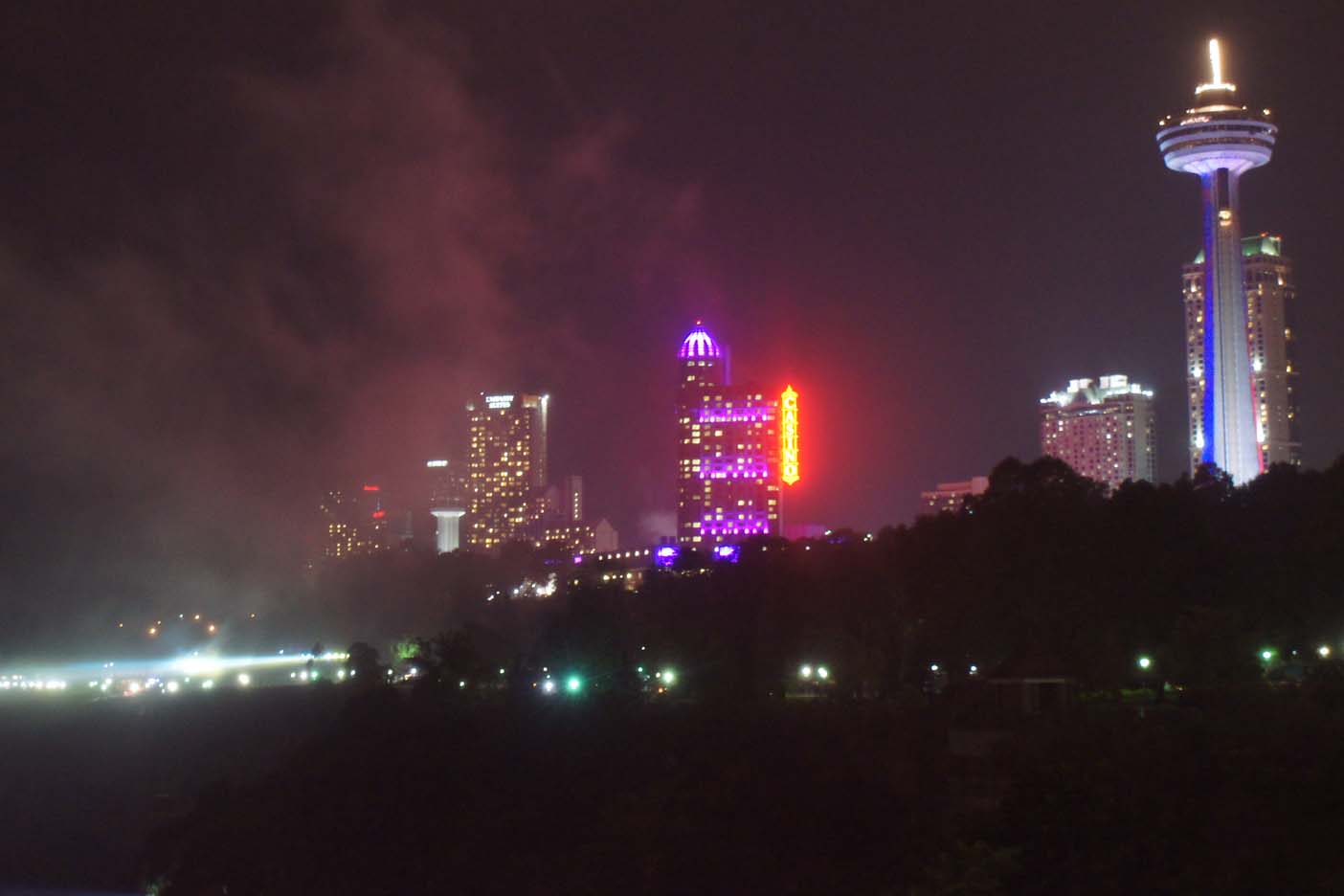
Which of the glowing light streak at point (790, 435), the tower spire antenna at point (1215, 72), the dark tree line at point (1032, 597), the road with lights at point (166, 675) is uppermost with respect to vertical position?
the tower spire antenna at point (1215, 72)

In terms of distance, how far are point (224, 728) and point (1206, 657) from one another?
32097 millimetres

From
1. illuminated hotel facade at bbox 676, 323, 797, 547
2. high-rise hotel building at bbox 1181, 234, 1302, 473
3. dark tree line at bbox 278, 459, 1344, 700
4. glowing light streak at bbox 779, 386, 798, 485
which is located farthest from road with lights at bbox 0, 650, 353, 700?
high-rise hotel building at bbox 1181, 234, 1302, 473

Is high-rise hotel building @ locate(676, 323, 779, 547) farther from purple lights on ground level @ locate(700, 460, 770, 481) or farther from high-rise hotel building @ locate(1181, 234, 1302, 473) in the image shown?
high-rise hotel building @ locate(1181, 234, 1302, 473)

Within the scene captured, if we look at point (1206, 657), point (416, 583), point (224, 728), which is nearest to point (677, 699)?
point (1206, 657)

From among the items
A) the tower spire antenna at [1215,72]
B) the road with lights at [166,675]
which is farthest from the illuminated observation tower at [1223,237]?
the road with lights at [166,675]

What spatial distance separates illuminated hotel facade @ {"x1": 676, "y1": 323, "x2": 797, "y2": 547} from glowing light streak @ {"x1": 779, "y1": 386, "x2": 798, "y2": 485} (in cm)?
2648

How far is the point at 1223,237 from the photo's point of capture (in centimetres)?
10731

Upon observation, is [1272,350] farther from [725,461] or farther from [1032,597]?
[1032,597]

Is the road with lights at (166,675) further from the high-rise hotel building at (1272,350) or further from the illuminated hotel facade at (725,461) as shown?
the high-rise hotel building at (1272,350)

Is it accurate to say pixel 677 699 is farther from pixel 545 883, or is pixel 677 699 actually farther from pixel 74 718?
pixel 74 718

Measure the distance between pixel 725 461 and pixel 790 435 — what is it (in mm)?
29562

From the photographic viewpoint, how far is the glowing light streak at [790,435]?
112 m

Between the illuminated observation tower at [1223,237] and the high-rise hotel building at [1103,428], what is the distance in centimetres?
4248

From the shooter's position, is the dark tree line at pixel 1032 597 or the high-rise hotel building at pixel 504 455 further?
the high-rise hotel building at pixel 504 455
